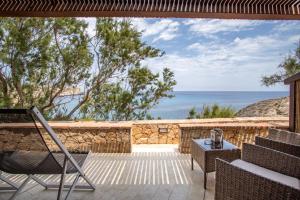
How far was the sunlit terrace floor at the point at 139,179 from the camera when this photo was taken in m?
3.81

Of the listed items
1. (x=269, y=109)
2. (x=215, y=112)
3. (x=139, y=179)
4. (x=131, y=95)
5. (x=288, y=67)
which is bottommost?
(x=139, y=179)

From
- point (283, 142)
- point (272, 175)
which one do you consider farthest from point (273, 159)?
→ point (283, 142)

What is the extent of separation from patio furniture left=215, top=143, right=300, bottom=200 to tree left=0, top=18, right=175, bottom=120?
7.83m

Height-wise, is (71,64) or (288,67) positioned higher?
(288,67)

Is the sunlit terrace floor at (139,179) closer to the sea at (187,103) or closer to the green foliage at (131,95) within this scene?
the green foliage at (131,95)

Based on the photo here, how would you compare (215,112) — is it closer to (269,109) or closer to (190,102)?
(269,109)

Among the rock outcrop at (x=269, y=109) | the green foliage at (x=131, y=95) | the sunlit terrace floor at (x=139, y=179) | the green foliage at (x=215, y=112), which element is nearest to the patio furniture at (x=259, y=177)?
the sunlit terrace floor at (x=139, y=179)

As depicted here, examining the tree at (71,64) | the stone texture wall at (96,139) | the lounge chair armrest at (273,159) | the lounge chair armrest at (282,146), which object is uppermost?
the tree at (71,64)

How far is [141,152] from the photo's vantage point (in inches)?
251

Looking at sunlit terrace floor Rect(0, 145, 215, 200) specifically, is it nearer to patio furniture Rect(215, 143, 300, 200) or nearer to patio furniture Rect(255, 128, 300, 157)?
patio furniture Rect(215, 143, 300, 200)

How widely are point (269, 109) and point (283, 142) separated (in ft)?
31.0

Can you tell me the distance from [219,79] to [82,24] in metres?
18.4

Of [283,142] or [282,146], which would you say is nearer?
[282,146]

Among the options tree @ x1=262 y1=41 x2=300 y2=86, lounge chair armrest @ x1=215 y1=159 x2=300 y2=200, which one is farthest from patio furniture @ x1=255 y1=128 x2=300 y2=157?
tree @ x1=262 y1=41 x2=300 y2=86
